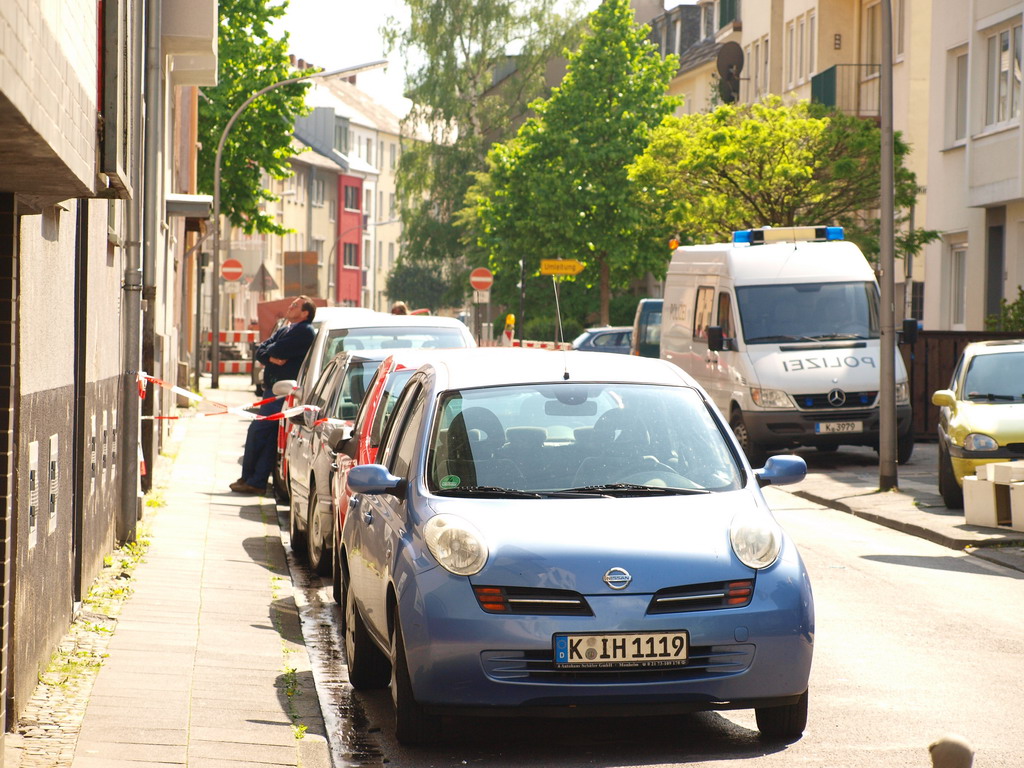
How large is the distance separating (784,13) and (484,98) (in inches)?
865

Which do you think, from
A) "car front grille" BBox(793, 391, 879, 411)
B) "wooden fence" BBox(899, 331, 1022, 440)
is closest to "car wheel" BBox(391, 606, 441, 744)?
"car front grille" BBox(793, 391, 879, 411)

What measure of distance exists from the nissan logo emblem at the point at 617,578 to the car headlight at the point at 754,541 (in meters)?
0.49

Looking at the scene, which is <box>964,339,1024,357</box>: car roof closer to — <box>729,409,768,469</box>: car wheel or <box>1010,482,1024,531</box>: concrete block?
<box>1010,482,1024,531</box>: concrete block

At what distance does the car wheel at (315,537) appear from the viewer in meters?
12.1

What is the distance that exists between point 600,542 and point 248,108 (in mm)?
41452

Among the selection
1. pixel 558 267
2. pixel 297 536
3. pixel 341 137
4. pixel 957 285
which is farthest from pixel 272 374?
pixel 341 137

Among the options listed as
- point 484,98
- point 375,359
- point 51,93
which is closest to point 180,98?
point 375,359

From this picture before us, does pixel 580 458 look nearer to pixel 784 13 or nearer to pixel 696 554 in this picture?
pixel 696 554

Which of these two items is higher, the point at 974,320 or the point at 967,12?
the point at 967,12

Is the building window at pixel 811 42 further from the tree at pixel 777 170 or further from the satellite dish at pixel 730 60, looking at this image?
the tree at pixel 777 170

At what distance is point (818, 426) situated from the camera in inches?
845

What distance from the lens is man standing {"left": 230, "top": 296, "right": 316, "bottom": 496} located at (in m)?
17.3

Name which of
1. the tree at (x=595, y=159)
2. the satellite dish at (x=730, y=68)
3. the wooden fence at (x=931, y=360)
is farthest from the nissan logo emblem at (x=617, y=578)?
the tree at (x=595, y=159)

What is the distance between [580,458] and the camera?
24.6 ft
